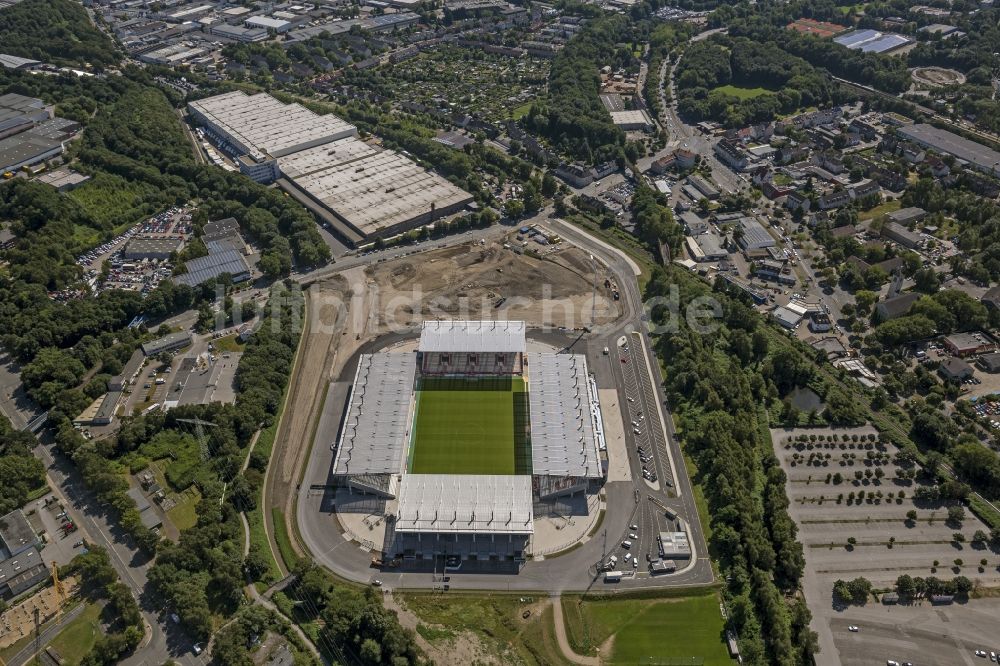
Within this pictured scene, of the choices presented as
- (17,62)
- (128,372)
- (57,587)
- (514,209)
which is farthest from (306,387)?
(17,62)

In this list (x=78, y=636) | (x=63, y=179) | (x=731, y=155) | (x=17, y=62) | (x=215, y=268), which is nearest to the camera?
(x=78, y=636)

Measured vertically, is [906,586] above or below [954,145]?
below

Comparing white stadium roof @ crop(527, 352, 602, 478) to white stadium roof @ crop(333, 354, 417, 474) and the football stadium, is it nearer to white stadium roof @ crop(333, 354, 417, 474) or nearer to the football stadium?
the football stadium

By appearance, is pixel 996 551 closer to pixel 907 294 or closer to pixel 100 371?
pixel 907 294

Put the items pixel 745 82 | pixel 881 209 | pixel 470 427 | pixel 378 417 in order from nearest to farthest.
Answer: pixel 378 417, pixel 470 427, pixel 881 209, pixel 745 82

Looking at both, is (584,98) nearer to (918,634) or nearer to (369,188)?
(369,188)

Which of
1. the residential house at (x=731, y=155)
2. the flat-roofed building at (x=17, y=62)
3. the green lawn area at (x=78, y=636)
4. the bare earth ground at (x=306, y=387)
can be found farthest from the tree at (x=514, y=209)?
the flat-roofed building at (x=17, y=62)
